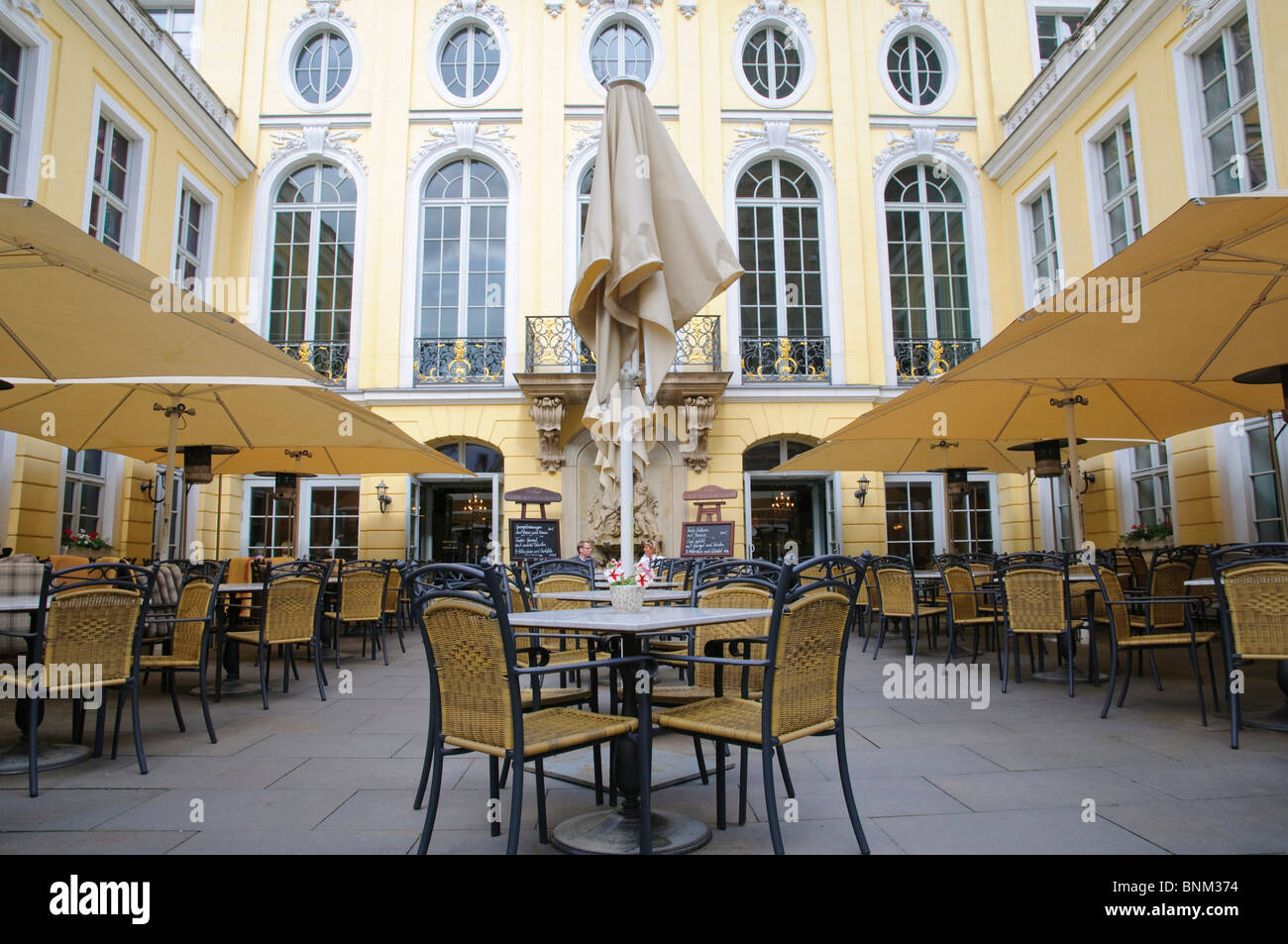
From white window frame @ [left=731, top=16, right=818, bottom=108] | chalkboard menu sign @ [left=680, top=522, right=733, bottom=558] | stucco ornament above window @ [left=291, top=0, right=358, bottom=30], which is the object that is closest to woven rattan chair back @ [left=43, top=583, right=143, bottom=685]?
chalkboard menu sign @ [left=680, top=522, right=733, bottom=558]

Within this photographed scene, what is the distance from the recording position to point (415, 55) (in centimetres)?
1320

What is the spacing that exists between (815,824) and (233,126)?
47.9 feet

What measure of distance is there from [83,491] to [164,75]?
228 inches

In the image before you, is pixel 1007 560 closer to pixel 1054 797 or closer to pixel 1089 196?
pixel 1054 797

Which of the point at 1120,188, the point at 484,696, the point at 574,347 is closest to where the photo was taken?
the point at 484,696

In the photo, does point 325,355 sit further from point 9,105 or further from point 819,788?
point 819,788

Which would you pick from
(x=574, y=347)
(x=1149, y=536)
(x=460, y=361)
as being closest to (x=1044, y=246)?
(x=1149, y=536)

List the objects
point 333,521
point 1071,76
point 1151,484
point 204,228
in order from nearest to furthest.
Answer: point 1151,484 → point 1071,76 → point 204,228 → point 333,521

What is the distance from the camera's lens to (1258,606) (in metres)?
3.70

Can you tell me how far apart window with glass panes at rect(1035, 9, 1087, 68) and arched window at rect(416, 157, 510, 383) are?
9.90 m

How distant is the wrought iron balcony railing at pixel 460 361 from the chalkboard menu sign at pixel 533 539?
2506mm

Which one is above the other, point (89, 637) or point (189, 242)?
point (189, 242)

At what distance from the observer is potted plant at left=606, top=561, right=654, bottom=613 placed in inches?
115

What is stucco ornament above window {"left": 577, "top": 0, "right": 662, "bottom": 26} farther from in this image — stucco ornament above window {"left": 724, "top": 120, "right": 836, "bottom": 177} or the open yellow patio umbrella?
the open yellow patio umbrella
